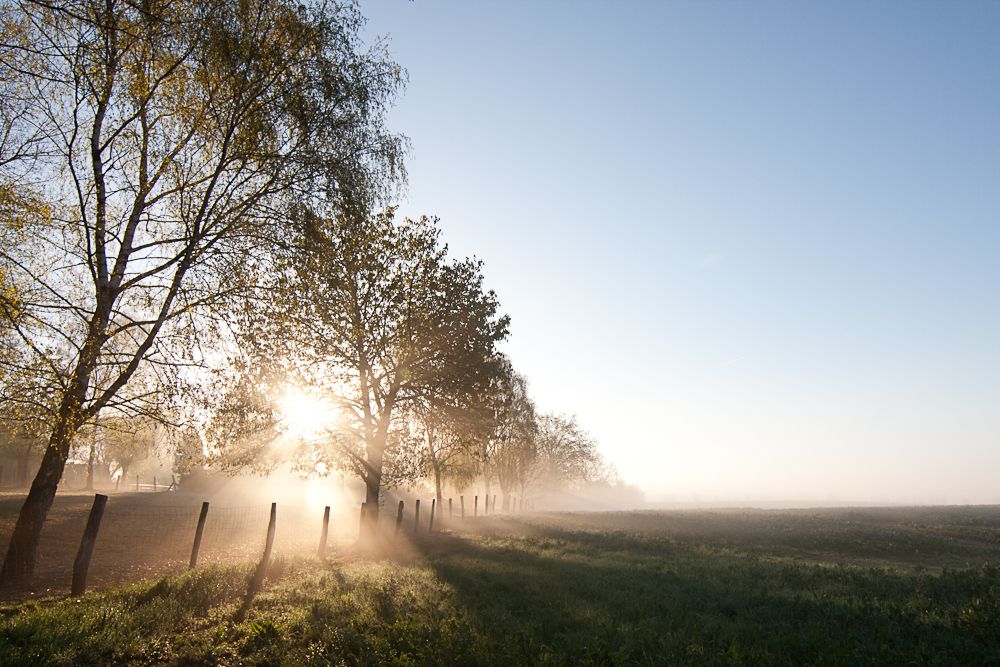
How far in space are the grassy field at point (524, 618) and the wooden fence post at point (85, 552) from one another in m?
1.74

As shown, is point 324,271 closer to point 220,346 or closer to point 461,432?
point 220,346

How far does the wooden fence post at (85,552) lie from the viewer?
1128cm

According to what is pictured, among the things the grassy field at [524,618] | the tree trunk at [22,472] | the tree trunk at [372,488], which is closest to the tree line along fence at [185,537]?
the tree trunk at [372,488]

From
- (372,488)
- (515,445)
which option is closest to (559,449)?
(515,445)

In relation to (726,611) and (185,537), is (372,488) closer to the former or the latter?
(185,537)

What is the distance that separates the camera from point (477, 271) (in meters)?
25.0

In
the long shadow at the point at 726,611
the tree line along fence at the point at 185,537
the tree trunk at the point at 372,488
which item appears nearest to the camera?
the long shadow at the point at 726,611

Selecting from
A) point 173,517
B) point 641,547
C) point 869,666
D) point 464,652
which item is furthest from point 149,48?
point 173,517

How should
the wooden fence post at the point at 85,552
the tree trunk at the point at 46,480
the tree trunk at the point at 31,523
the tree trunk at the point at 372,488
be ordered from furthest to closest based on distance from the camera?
the tree trunk at the point at 372,488
the tree trunk at the point at 31,523
the wooden fence post at the point at 85,552
the tree trunk at the point at 46,480

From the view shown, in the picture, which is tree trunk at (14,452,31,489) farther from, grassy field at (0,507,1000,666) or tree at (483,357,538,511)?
grassy field at (0,507,1000,666)

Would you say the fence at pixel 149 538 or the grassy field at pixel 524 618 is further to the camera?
the fence at pixel 149 538

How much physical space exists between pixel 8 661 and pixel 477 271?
2084 cm

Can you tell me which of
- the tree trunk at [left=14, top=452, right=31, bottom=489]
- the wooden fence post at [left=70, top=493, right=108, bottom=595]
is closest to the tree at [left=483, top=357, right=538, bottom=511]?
the wooden fence post at [left=70, top=493, right=108, bottom=595]

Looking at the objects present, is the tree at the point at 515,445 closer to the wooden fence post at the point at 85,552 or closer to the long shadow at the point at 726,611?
the long shadow at the point at 726,611
